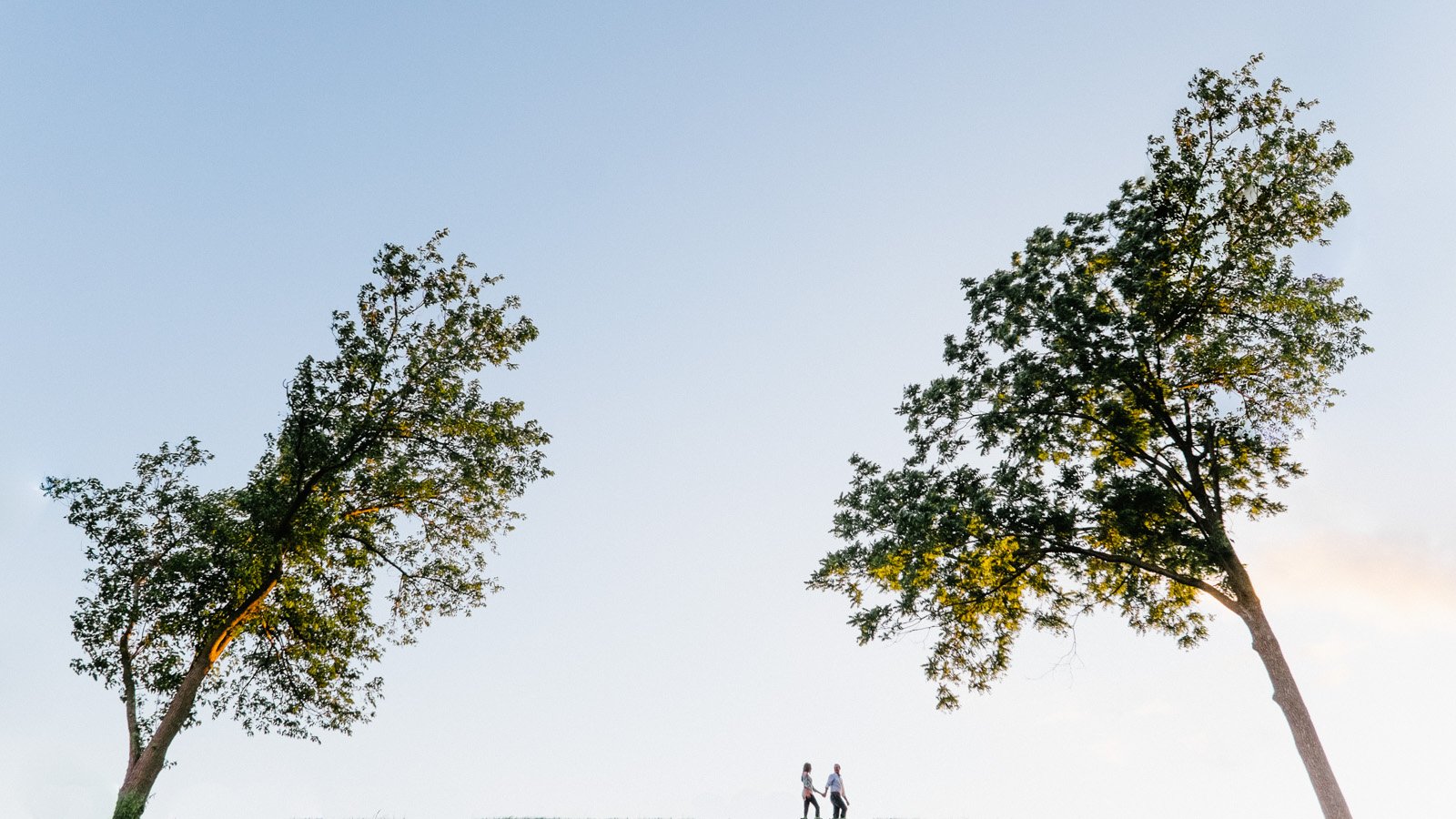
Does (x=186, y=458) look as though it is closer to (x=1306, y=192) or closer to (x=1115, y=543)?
(x=1115, y=543)

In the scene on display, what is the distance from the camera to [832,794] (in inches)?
899

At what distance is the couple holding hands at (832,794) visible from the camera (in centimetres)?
2281

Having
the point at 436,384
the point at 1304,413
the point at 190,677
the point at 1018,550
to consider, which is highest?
the point at 436,384

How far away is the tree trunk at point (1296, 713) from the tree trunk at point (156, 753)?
25.5 meters

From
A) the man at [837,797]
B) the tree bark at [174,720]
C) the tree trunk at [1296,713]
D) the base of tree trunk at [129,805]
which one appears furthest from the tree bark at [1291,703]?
the base of tree trunk at [129,805]

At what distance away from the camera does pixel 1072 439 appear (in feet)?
66.0

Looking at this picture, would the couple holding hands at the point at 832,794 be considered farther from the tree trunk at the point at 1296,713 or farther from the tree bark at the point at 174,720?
the tree bark at the point at 174,720

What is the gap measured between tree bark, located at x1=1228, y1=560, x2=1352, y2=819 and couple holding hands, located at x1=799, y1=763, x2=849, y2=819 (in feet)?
39.7

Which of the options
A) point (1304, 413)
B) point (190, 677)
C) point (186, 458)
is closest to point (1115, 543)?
point (1304, 413)

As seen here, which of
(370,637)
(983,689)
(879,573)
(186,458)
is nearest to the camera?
(879,573)

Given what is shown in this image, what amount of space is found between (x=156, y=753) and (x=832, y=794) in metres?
18.0

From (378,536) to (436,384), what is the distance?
6.08 m

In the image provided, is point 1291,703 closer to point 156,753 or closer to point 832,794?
point 832,794

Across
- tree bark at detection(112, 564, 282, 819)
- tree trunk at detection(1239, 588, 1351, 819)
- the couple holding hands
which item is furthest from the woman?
tree bark at detection(112, 564, 282, 819)
